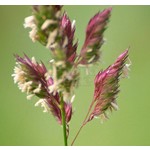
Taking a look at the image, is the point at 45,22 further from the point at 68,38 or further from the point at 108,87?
the point at 108,87

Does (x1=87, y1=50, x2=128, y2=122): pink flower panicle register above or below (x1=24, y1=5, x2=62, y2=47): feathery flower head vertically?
below

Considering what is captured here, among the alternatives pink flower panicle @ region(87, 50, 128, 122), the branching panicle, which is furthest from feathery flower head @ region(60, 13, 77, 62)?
pink flower panicle @ region(87, 50, 128, 122)

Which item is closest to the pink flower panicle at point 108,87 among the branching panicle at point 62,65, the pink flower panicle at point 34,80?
the branching panicle at point 62,65

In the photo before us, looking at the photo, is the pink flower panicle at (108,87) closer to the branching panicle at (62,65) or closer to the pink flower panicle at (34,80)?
the branching panicle at (62,65)

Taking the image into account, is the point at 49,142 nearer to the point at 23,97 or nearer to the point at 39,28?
the point at 23,97

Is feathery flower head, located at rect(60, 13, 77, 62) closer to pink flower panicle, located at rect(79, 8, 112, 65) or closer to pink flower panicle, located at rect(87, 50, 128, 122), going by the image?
pink flower panicle, located at rect(79, 8, 112, 65)

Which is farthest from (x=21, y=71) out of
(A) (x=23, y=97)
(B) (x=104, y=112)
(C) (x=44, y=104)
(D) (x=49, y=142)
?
(A) (x=23, y=97)

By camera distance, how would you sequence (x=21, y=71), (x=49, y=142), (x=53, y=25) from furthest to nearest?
(x=49, y=142), (x=21, y=71), (x=53, y=25)

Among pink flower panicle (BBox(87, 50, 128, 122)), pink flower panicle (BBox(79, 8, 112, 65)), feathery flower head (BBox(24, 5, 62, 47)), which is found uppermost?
feathery flower head (BBox(24, 5, 62, 47))
